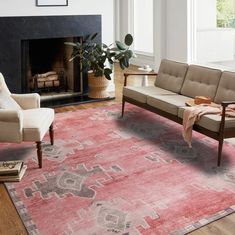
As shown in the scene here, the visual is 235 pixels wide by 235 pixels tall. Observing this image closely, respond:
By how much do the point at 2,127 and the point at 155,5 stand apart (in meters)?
5.87

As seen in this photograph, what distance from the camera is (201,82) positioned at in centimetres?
457

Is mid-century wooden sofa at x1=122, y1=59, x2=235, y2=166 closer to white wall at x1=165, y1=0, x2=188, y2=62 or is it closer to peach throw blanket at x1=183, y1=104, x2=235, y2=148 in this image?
peach throw blanket at x1=183, y1=104, x2=235, y2=148

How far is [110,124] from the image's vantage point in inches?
194

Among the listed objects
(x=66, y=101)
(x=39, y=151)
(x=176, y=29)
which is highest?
(x=176, y=29)

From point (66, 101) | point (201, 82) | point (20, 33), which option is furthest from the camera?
point (66, 101)

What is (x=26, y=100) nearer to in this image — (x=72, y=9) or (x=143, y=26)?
(x=72, y=9)

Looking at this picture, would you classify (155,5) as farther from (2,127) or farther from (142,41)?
(2,127)

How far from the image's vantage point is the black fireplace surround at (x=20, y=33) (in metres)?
5.55

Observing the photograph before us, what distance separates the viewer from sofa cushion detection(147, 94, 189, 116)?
425 cm

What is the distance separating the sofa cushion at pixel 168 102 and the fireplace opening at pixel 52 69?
2156mm

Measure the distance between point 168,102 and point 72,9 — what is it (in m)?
2.66

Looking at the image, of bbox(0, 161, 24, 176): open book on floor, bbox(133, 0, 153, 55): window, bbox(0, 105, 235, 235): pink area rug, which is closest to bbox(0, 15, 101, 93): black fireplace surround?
bbox(0, 105, 235, 235): pink area rug

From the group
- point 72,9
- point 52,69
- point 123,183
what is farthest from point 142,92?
point 52,69

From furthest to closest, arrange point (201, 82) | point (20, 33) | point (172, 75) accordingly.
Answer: point (20, 33) < point (172, 75) < point (201, 82)
